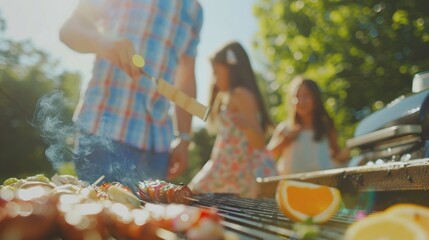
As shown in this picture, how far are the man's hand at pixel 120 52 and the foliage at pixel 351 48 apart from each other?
914 centimetres

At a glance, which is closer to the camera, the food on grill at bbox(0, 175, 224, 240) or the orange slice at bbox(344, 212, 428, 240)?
the orange slice at bbox(344, 212, 428, 240)

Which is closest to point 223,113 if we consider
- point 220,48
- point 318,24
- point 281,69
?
point 220,48

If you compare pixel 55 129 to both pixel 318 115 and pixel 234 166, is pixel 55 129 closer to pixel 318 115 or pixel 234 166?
pixel 234 166

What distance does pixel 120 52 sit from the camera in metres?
3.29

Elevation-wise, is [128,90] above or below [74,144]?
above

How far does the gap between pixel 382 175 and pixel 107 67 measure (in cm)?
232

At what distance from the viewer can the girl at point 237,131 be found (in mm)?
6066

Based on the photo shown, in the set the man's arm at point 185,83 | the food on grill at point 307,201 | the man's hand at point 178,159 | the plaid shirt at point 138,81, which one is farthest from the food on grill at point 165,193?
the man's arm at point 185,83

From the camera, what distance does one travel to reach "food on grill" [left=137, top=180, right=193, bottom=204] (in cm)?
240

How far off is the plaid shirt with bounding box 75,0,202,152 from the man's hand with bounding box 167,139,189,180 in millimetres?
286

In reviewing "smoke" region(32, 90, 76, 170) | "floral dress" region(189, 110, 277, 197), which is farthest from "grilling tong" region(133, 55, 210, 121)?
"floral dress" region(189, 110, 277, 197)

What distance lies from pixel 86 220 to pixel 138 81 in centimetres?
272

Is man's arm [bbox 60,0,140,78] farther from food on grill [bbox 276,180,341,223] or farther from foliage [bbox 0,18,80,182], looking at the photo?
foliage [bbox 0,18,80,182]

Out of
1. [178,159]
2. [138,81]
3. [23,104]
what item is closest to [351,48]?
[178,159]
